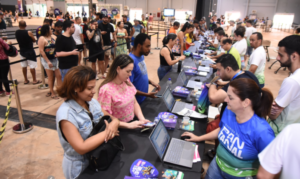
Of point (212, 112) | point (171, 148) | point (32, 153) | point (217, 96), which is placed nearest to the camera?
point (171, 148)

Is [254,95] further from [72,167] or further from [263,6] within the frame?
[263,6]

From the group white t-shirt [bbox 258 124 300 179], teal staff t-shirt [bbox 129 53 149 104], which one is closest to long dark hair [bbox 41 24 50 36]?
teal staff t-shirt [bbox 129 53 149 104]

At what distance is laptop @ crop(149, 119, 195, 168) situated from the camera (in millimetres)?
1569

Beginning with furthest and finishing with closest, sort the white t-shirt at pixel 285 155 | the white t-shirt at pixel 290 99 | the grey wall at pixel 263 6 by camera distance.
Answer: the grey wall at pixel 263 6, the white t-shirt at pixel 290 99, the white t-shirt at pixel 285 155

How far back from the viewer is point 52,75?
427 centimetres

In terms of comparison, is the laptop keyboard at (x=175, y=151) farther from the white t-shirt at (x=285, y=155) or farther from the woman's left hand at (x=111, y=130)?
the white t-shirt at (x=285, y=155)

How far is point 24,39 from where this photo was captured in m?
4.43

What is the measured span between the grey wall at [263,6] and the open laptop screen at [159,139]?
1156 inches

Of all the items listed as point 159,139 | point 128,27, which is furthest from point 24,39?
point 159,139

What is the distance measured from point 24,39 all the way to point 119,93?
3803 mm

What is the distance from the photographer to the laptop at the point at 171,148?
Answer: 1.57m

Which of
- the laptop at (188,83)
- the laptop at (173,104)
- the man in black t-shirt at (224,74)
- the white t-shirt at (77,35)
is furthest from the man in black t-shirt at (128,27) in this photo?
the man in black t-shirt at (224,74)

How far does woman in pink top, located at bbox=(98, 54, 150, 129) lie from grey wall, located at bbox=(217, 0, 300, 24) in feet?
95.6

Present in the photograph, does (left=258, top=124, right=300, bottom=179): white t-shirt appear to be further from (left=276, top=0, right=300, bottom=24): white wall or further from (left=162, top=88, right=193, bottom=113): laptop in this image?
(left=276, top=0, right=300, bottom=24): white wall
